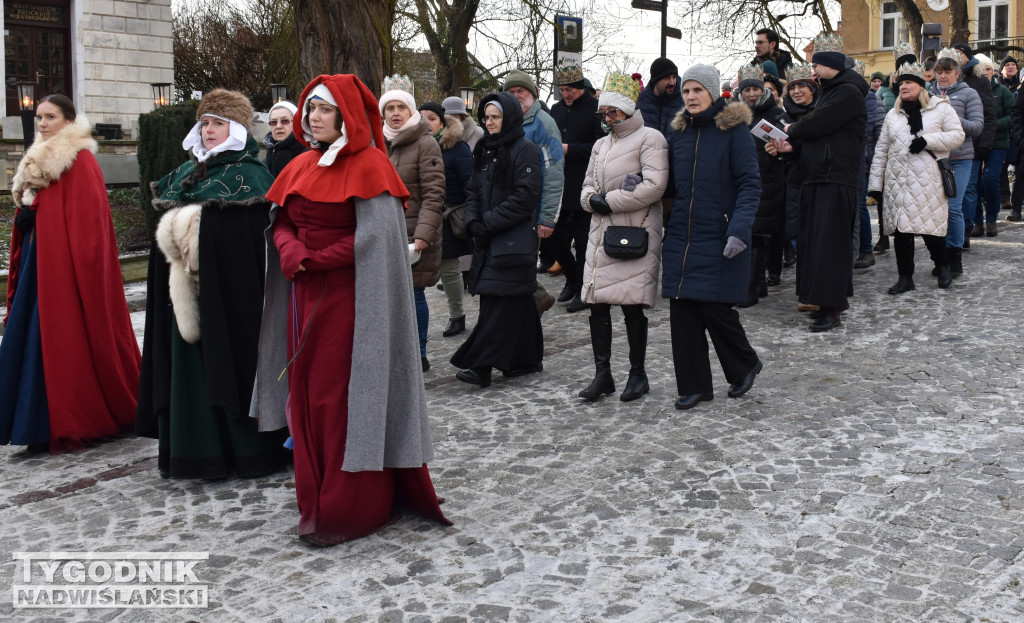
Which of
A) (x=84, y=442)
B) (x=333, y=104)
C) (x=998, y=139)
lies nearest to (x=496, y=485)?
(x=333, y=104)

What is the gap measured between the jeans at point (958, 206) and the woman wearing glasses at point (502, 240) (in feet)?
15.5

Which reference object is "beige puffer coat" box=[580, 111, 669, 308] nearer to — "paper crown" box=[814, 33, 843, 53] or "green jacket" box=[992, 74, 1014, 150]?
"paper crown" box=[814, 33, 843, 53]

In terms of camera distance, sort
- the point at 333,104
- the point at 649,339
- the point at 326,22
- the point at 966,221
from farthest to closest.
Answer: the point at 966,221 < the point at 326,22 < the point at 649,339 < the point at 333,104

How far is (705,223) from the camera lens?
253 inches

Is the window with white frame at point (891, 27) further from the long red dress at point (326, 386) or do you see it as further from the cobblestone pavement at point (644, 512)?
Answer: the long red dress at point (326, 386)

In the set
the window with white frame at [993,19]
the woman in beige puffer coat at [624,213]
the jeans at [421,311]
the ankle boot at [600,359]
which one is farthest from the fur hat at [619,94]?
the window with white frame at [993,19]

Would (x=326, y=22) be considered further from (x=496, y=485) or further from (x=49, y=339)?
(x=496, y=485)

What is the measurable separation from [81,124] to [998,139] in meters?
9.85

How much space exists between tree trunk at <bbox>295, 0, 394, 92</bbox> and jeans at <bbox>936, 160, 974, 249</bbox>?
5.70m

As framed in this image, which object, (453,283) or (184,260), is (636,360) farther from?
(184,260)

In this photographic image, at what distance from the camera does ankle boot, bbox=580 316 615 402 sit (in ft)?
22.4

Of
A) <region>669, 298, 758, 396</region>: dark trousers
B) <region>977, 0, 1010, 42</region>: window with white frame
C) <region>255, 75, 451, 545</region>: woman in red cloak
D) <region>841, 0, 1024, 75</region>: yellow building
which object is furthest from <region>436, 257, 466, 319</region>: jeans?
<region>977, 0, 1010, 42</region>: window with white frame

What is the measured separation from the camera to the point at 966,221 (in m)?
11.8

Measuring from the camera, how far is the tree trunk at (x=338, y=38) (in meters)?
10.6
